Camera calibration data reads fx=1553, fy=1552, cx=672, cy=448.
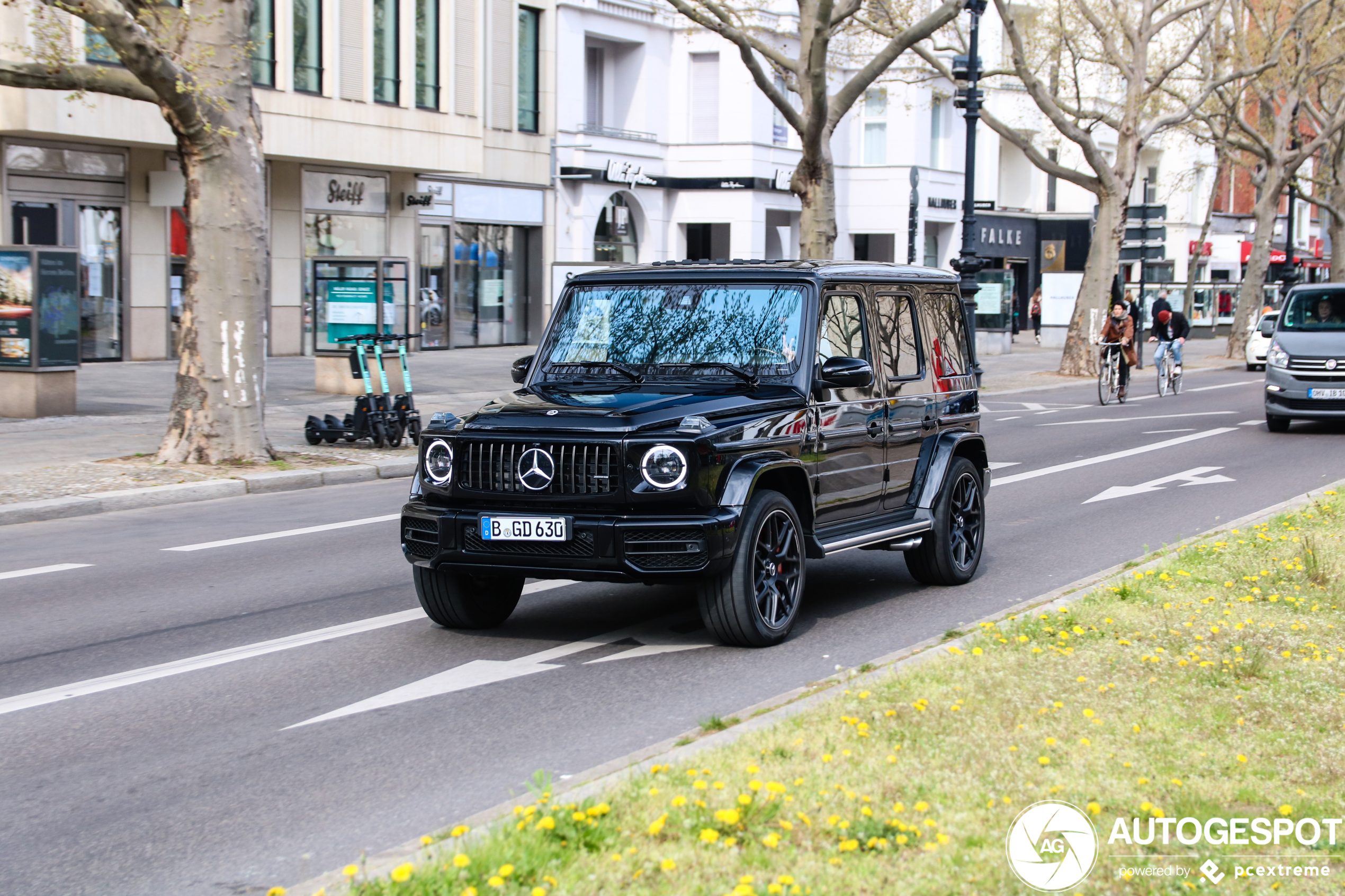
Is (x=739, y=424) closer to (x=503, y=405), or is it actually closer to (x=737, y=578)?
(x=737, y=578)

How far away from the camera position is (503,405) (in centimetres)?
766

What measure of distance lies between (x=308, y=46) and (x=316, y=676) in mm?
25859

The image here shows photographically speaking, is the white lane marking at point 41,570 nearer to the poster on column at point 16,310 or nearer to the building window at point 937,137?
the poster on column at point 16,310

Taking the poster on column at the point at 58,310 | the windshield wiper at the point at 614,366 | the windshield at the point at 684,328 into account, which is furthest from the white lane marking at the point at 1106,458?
the poster on column at the point at 58,310

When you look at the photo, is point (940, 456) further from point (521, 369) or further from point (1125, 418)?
point (1125, 418)

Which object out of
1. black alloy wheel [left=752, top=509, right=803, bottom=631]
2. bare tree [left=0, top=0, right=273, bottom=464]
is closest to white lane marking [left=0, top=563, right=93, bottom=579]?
bare tree [left=0, top=0, right=273, bottom=464]

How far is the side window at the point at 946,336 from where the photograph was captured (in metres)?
9.62

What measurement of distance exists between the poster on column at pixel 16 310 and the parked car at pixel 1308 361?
15451 mm

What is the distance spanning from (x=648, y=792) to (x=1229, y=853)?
1645mm

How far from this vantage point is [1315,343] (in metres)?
20.3

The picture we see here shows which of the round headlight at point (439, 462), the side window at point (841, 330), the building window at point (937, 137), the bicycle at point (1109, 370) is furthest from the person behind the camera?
the building window at point (937, 137)

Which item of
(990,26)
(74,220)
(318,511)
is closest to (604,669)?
(318,511)

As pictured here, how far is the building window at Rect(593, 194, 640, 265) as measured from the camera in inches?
1622

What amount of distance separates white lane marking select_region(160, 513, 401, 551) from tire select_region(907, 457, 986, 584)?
11.8 feet
